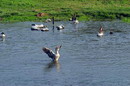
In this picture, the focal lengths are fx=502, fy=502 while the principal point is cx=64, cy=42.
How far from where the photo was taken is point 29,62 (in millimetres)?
50469

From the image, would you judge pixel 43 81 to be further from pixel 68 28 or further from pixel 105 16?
pixel 105 16

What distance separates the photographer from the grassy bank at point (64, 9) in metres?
95.9

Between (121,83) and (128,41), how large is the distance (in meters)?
24.7

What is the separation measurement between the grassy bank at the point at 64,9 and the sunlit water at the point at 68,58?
16.1 meters

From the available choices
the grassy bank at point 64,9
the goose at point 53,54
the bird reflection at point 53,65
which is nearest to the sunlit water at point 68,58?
the bird reflection at point 53,65

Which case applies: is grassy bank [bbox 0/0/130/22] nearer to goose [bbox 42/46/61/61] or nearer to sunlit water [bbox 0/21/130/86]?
sunlit water [bbox 0/21/130/86]

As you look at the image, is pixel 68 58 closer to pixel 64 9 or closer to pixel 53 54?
pixel 53 54

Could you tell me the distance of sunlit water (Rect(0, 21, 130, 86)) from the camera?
43.0 metres

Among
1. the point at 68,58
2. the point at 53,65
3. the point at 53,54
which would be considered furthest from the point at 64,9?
A: the point at 53,65

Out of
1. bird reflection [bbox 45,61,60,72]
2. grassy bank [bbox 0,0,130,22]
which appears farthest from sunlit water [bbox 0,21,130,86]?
grassy bank [bbox 0,0,130,22]

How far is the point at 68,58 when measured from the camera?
2078 inches

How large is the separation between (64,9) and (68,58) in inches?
2010

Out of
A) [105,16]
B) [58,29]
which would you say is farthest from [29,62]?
[105,16]

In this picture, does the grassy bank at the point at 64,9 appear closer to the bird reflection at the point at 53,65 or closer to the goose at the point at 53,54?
the goose at the point at 53,54
